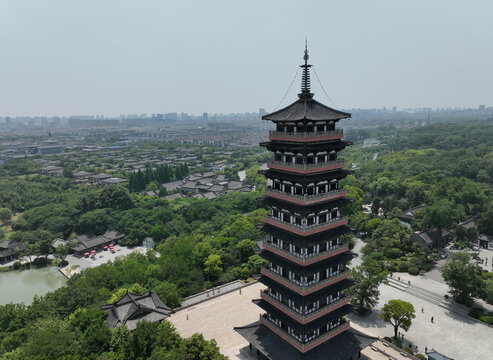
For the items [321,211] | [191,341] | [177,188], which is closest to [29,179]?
[177,188]

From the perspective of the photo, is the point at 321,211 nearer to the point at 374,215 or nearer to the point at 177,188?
the point at 374,215

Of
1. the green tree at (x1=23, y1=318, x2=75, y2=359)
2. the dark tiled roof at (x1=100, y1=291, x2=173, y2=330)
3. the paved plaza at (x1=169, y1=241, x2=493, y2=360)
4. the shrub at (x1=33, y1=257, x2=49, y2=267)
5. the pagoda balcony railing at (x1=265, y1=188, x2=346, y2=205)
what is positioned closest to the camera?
the pagoda balcony railing at (x1=265, y1=188, x2=346, y2=205)

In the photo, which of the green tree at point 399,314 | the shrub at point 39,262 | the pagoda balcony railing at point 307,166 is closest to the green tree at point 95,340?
the pagoda balcony railing at point 307,166

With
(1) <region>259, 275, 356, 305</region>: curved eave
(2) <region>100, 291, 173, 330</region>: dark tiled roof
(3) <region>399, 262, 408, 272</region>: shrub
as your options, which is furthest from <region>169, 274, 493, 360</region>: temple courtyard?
(1) <region>259, 275, 356, 305</region>: curved eave

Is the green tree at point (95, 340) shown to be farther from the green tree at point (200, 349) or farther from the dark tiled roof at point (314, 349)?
the dark tiled roof at point (314, 349)

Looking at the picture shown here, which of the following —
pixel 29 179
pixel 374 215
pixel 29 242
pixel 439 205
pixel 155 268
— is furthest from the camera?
pixel 29 179

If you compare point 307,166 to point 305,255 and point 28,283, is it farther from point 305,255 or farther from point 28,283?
point 28,283

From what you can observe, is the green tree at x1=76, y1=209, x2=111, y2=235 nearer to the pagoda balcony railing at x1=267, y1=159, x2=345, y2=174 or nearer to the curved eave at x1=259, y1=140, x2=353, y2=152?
the pagoda balcony railing at x1=267, y1=159, x2=345, y2=174
